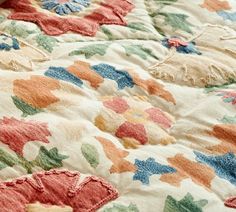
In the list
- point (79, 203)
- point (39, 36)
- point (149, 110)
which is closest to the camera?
point (79, 203)

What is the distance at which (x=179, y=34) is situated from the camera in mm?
1240

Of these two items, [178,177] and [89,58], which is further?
[89,58]

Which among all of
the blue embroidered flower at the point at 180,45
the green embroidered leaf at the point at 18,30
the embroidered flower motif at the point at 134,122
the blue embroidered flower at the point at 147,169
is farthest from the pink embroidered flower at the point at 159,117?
the green embroidered leaf at the point at 18,30

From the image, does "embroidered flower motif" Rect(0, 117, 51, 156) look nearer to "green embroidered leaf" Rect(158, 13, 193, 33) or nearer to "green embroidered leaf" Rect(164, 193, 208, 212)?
"green embroidered leaf" Rect(164, 193, 208, 212)

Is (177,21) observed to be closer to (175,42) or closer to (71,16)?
(175,42)

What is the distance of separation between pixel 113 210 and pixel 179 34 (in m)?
0.57

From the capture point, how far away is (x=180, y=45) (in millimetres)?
1189

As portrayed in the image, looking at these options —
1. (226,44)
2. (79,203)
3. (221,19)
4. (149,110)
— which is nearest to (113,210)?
(79,203)

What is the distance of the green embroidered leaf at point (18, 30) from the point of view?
1137 mm

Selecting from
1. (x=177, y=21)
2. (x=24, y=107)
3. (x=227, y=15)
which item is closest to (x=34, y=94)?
(x=24, y=107)

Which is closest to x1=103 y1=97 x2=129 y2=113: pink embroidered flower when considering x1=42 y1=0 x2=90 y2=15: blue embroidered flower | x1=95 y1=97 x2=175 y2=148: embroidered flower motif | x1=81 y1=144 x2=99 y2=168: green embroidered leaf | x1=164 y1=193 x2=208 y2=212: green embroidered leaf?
x1=95 y1=97 x2=175 y2=148: embroidered flower motif

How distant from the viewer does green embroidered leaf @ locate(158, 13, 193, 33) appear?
1255 millimetres

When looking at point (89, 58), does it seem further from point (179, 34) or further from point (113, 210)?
point (113, 210)

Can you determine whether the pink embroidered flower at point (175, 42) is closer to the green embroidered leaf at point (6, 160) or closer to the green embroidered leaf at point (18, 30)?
the green embroidered leaf at point (18, 30)
